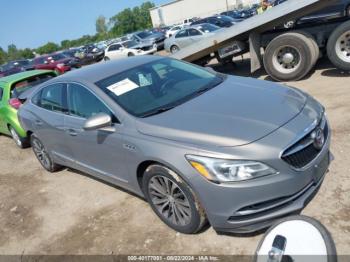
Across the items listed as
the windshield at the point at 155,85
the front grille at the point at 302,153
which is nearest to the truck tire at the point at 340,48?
the windshield at the point at 155,85

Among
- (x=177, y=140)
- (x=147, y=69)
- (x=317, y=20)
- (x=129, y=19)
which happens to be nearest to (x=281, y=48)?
(x=317, y=20)

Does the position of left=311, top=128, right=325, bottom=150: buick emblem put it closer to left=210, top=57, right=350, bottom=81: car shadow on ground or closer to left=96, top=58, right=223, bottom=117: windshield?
left=96, top=58, right=223, bottom=117: windshield

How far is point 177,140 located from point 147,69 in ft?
5.13

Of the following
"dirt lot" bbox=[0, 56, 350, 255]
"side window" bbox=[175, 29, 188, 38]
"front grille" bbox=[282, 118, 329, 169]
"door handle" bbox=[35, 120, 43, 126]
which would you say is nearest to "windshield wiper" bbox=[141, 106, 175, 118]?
"dirt lot" bbox=[0, 56, 350, 255]

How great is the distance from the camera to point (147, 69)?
462 centimetres

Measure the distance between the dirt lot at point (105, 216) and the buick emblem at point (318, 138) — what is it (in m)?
0.67

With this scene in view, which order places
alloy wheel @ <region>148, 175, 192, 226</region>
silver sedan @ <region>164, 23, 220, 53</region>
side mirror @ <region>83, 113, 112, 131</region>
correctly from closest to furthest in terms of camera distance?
1. alloy wheel @ <region>148, 175, 192, 226</region>
2. side mirror @ <region>83, 113, 112, 131</region>
3. silver sedan @ <region>164, 23, 220, 53</region>

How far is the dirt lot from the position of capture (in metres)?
3.54

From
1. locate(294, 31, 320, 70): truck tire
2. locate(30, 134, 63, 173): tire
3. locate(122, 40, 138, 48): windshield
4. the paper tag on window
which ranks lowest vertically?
locate(122, 40, 138, 48): windshield

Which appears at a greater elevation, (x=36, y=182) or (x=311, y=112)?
(x=311, y=112)

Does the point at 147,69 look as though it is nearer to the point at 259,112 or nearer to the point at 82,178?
the point at 259,112

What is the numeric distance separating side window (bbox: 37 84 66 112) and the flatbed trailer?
448 centimetres

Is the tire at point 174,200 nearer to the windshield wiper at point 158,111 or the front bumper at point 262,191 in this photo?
the front bumper at point 262,191

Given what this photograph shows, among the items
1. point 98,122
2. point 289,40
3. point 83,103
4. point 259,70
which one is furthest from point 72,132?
point 259,70
